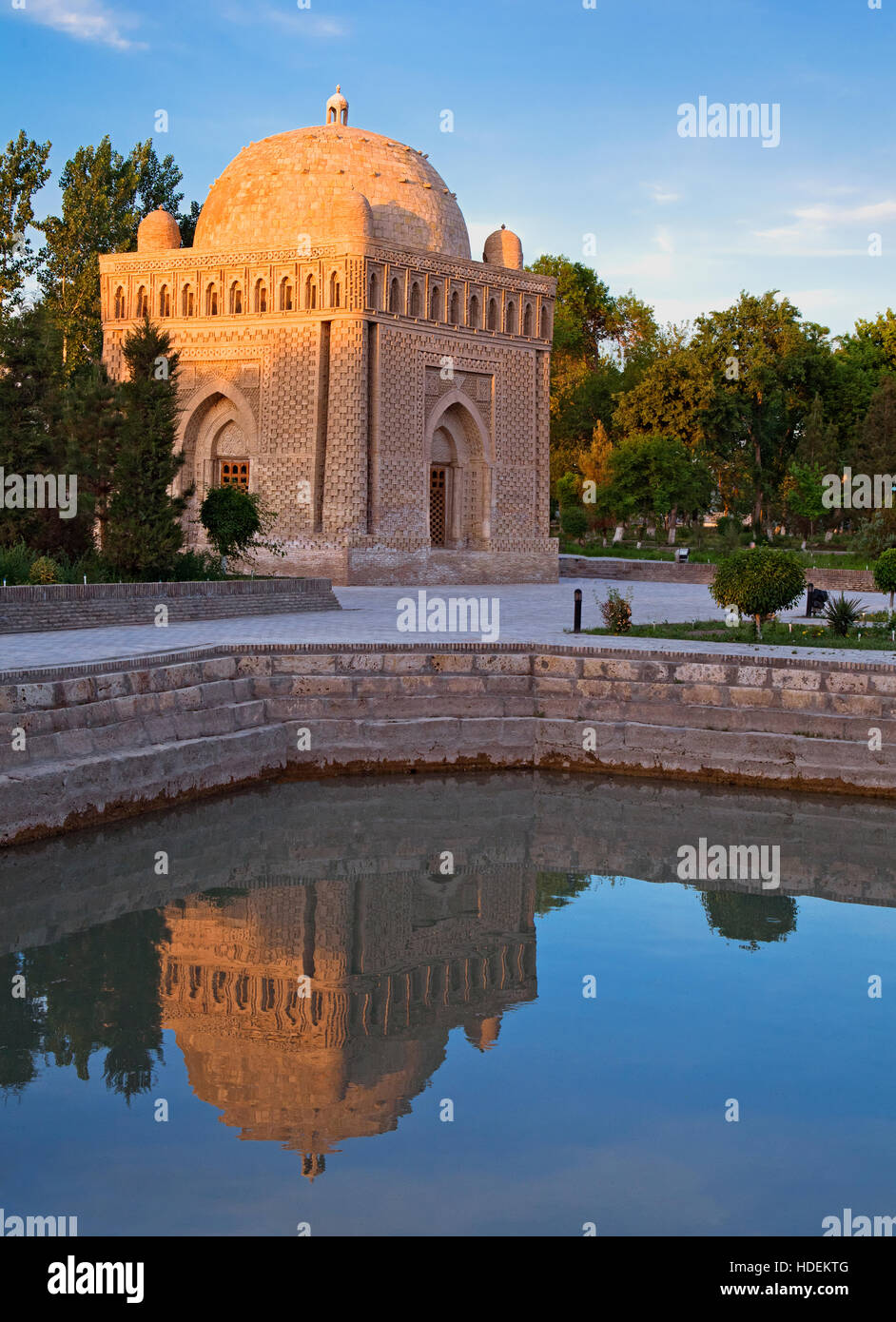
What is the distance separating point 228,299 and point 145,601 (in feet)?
44.8

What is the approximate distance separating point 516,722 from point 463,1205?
8.29 meters

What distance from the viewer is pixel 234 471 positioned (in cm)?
2912

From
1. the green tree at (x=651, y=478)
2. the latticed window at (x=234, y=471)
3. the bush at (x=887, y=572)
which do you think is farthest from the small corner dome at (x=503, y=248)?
the bush at (x=887, y=572)

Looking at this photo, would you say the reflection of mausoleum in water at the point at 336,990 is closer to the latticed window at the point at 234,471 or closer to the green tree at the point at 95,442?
the green tree at the point at 95,442

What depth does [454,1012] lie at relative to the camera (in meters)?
7.35

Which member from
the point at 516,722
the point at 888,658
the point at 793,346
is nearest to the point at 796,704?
the point at 888,658

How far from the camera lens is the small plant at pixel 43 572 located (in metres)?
16.0

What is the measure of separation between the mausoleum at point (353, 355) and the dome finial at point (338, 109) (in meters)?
0.06

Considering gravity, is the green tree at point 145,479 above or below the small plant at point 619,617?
above
